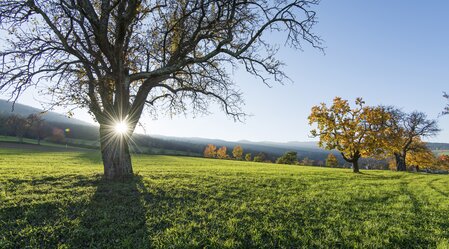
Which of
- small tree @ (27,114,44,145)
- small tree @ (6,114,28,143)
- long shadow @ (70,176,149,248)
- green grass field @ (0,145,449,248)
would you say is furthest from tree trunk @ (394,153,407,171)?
small tree @ (6,114,28,143)

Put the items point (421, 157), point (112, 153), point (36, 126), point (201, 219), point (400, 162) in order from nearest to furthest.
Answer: point (201, 219), point (112, 153), point (400, 162), point (421, 157), point (36, 126)

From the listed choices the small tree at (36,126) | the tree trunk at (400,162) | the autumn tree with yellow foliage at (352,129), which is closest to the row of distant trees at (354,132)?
the autumn tree with yellow foliage at (352,129)

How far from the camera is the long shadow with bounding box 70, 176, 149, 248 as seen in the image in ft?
21.3

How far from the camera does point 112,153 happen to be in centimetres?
1482

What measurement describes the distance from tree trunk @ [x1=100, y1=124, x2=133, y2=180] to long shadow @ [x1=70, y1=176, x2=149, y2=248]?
305 centimetres

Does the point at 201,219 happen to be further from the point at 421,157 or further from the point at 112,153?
the point at 421,157

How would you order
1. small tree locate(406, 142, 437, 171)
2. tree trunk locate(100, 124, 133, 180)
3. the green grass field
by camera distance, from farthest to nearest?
small tree locate(406, 142, 437, 171) < tree trunk locate(100, 124, 133, 180) < the green grass field

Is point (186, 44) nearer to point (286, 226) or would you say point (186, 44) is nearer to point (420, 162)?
point (286, 226)

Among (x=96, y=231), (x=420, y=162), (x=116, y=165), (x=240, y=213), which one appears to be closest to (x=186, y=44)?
(x=116, y=165)

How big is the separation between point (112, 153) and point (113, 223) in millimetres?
7849

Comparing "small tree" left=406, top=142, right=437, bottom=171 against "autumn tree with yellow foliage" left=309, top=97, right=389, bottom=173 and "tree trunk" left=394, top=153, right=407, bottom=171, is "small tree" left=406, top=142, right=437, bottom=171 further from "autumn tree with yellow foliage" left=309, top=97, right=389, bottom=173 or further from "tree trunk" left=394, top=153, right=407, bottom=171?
"autumn tree with yellow foliage" left=309, top=97, right=389, bottom=173

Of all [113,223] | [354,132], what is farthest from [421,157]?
[113,223]

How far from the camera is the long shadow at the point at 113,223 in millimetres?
6480

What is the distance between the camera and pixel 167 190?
42.8 ft
